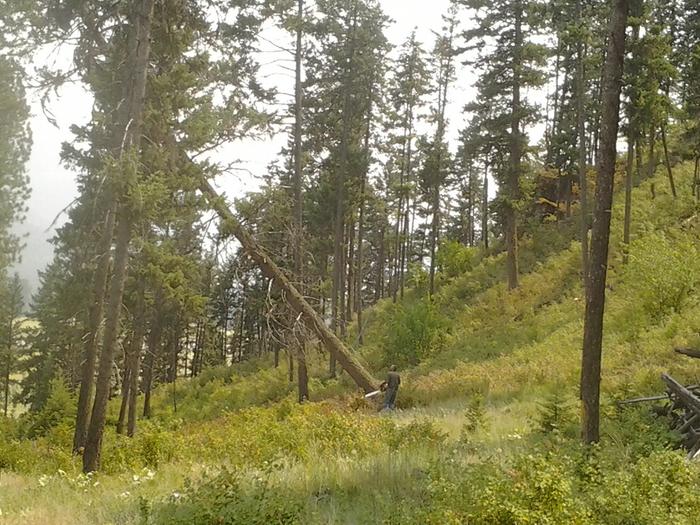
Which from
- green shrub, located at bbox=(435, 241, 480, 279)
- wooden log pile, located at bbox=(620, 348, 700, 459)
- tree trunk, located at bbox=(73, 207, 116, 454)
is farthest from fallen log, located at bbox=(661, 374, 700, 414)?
green shrub, located at bbox=(435, 241, 480, 279)

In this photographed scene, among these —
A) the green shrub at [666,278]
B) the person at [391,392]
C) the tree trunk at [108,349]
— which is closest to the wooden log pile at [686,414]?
the person at [391,392]

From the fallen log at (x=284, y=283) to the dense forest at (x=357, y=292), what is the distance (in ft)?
0.21

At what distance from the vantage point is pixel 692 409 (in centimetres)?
841

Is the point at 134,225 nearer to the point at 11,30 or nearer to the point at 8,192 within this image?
the point at 11,30

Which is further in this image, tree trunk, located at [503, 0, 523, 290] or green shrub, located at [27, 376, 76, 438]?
tree trunk, located at [503, 0, 523, 290]

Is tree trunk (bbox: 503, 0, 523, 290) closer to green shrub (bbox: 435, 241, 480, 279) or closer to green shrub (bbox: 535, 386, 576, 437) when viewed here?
green shrub (bbox: 435, 241, 480, 279)

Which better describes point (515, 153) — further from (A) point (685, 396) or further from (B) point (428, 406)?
(A) point (685, 396)

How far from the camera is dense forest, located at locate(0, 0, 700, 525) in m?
6.30

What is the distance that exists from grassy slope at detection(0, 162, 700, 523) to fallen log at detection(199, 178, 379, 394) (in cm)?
101

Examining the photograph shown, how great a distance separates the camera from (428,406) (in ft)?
48.3

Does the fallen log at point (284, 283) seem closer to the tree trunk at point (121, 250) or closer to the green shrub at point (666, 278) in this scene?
the tree trunk at point (121, 250)

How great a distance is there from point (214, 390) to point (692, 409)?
86.2 feet

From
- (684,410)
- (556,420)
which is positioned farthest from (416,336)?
(684,410)

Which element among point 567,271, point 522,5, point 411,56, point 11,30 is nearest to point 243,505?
point 11,30
